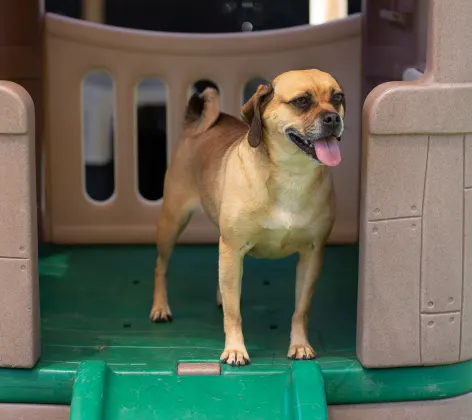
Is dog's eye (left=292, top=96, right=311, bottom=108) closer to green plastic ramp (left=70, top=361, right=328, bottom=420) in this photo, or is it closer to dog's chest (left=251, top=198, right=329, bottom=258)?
dog's chest (left=251, top=198, right=329, bottom=258)

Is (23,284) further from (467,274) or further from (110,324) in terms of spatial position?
(467,274)

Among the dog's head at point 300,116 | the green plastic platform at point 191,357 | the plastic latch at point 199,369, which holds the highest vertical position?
the dog's head at point 300,116

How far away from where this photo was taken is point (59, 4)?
4938 millimetres

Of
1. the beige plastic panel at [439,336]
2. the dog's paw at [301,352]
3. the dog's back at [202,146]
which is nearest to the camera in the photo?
the beige plastic panel at [439,336]

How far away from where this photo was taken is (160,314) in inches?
134

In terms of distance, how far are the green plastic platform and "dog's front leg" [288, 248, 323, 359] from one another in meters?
0.05

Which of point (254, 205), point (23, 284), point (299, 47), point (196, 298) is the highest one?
point (299, 47)

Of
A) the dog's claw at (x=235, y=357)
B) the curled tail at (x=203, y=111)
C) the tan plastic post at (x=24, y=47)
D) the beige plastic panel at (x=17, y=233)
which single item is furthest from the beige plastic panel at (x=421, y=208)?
the tan plastic post at (x=24, y=47)

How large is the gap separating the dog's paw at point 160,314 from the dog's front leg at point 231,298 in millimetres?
483

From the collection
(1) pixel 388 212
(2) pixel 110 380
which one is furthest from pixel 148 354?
(1) pixel 388 212

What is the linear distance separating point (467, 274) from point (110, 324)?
121 centimetres

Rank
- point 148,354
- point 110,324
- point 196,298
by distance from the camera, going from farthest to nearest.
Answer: point 196,298 < point 110,324 < point 148,354

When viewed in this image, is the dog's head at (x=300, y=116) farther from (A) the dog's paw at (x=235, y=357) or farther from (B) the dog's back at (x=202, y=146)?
(A) the dog's paw at (x=235, y=357)

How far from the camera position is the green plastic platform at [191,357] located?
274cm
